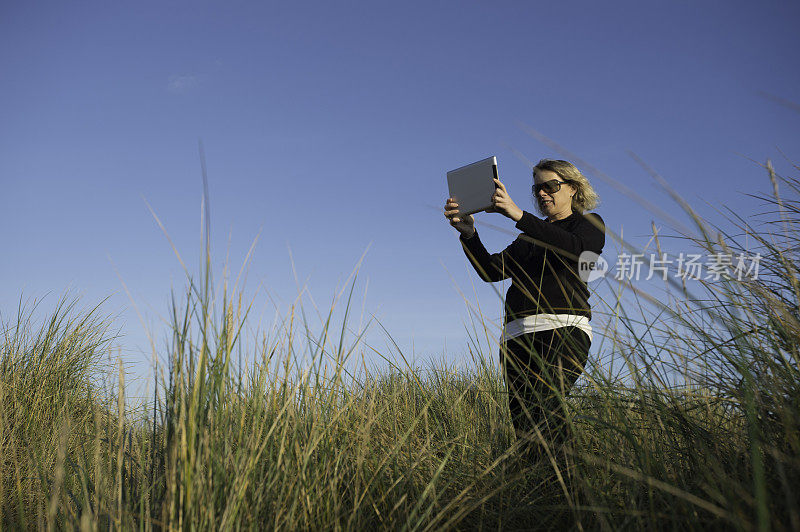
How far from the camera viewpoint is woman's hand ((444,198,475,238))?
2572 millimetres

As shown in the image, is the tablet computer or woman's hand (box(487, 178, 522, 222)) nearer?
woman's hand (box(487, 178, 522, 222))

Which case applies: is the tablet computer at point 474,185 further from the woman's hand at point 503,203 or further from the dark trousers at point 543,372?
the dark trousers at point 543,372

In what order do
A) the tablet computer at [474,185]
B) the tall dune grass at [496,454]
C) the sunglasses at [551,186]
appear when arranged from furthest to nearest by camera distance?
the sunglasses at [551,186], the tablet computer at [474,185], the tall dune grass at [496,454]

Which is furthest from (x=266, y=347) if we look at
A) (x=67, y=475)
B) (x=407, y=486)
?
(x=67, y=475)

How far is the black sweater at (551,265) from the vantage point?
84.2 inches

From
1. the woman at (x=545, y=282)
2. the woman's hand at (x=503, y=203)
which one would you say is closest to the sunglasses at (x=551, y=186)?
the woman at (x=545, y=282)

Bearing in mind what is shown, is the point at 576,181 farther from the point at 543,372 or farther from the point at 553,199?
the point at 543,372

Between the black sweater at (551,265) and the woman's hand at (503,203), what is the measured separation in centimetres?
7

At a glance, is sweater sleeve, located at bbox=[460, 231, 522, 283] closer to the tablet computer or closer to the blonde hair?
the tablet computer

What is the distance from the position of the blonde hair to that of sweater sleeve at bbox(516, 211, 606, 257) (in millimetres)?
334

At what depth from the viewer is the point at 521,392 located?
219 cm

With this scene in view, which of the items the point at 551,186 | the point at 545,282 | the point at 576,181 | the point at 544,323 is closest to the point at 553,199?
the point at 551,186

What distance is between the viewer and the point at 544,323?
2115 mm

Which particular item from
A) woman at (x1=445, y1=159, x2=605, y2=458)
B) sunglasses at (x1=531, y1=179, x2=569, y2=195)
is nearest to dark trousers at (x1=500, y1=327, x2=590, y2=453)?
woman at (x1=445, y1=159, x2=605, y2=458)
